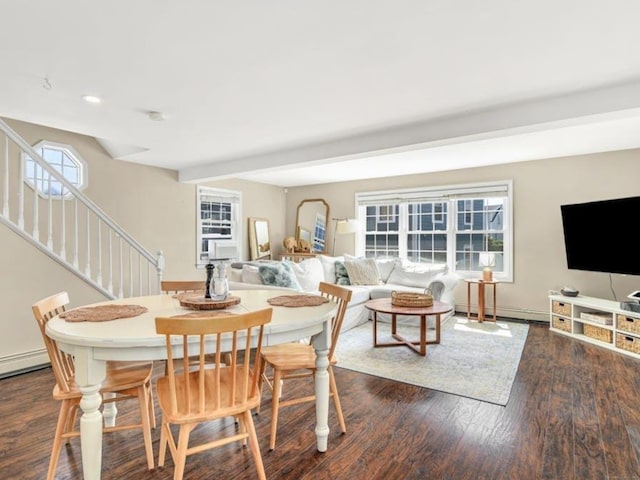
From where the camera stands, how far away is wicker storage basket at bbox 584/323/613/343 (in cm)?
397

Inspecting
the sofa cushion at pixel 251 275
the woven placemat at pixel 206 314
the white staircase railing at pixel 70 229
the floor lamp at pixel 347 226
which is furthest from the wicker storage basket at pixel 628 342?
the white staircase railing at pixel 70 229

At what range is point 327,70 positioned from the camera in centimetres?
233

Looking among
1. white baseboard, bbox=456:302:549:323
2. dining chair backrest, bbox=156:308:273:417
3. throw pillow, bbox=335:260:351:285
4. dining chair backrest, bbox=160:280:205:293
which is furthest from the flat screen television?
dining chair backrest, bbox=160:280:205:293

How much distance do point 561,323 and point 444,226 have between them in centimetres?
221

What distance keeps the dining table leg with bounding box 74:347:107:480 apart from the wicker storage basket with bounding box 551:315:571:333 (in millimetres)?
4986

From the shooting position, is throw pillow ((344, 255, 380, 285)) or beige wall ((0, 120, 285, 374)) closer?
beige wall ((0, 120, 285, 374))

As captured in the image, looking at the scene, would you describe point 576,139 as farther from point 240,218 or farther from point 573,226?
point 240,218

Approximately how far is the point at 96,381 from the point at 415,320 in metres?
4.09

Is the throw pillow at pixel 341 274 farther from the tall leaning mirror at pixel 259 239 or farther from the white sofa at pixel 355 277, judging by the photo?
the tall leaning mirror at pixel 259 239

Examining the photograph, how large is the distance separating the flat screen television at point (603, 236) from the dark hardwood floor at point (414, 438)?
152 cm

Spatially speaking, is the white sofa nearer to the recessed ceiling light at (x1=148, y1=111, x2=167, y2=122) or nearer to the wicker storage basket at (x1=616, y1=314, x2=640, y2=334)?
the wicker storage basket at (x1=616, y1=314, x2=640, y2=334)

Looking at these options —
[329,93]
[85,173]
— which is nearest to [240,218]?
[85,173]

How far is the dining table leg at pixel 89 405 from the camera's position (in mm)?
1553

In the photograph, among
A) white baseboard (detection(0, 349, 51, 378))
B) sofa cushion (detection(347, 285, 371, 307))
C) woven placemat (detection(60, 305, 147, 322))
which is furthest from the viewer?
sofa cushion (detection(347, 285, 371, 307))
